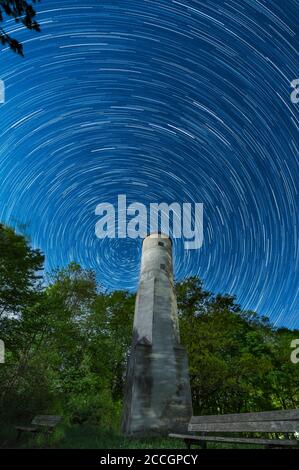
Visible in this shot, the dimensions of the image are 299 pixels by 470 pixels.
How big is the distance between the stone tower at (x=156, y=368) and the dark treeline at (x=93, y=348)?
15.2ft

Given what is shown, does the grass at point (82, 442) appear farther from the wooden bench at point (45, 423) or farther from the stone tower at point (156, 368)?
the stone tower at point (156, 368)

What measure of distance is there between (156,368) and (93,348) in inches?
497

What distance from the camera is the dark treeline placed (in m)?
16.0

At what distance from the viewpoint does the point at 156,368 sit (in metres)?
14.0

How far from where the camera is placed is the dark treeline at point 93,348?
16.0 meters

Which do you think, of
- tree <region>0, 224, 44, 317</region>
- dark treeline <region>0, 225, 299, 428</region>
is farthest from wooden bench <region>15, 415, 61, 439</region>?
tree <region>0, 224, 44, 317</region>

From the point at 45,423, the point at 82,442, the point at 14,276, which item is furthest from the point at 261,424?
the point at 14,276

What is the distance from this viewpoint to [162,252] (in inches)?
755

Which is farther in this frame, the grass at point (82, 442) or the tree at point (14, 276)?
the tree at point (14, 276)

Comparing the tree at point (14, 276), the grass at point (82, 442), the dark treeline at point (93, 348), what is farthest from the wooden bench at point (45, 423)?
the tree at point (14, 276)

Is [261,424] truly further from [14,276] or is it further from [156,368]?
[14,276]

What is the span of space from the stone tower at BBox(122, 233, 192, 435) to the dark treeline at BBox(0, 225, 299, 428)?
4.64m

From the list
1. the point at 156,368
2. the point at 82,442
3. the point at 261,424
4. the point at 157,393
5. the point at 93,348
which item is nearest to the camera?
the point at 261,424
